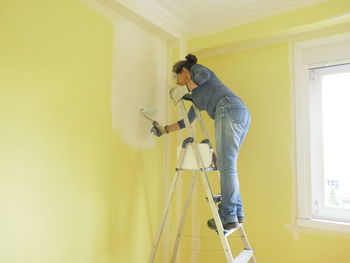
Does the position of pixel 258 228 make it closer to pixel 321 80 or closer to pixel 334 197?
pixel 334 197

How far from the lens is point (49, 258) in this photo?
5.17 ft

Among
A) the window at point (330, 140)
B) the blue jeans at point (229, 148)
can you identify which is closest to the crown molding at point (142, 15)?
the blue jeans at point (229, 148)

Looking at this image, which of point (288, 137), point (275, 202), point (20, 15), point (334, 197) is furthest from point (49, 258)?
point (334, 197)

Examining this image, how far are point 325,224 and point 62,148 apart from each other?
1774mm

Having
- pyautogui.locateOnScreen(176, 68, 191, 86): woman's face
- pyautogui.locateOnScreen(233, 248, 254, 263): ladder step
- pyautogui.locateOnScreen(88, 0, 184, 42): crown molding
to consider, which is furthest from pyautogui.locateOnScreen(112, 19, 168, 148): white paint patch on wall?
pyautogui.locateOnScreen(233, 248, 254, 263): ladder step

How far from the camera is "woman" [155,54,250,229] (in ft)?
5.60

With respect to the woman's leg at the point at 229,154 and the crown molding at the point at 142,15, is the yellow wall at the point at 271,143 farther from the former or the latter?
the woman's leg at the point at 229,154

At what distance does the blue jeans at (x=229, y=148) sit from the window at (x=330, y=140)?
69cm

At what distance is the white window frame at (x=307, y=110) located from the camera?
6.77 feet

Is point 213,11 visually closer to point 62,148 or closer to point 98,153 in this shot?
point 98,153

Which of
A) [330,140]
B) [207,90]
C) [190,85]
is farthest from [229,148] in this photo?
[330,140]

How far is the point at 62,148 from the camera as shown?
5.41ft

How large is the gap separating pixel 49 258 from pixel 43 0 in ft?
4.56

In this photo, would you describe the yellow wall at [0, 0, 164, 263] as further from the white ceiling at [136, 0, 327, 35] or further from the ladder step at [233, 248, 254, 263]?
the ladder step at [233, 248, 254, 263]
